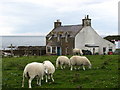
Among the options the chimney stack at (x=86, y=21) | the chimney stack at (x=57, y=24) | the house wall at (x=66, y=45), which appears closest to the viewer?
the house wall at (x=66, y=45)

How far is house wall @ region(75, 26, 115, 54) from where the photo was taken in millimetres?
61094

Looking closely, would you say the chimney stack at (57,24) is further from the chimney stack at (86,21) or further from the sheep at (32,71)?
the sheep at (32,71)

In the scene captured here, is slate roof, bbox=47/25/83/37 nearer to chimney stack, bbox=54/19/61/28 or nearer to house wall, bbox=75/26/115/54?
house wall, bbox=75/26/115/54

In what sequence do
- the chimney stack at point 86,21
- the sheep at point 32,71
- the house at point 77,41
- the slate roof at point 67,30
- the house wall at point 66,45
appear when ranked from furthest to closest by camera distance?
1. the chimney stack at point 86,21
2. the slate roof at point 67,30
3. the house at point 77,41
4. the house wall at point 66,45
5. the sheep at point 32,71

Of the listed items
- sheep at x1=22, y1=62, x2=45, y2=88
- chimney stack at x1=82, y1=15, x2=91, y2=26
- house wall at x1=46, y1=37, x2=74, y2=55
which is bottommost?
sheep at x1=22, y1=62, x2=45, y2=88

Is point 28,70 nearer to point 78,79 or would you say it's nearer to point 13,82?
point 13,82

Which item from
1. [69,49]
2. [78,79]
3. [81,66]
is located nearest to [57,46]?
[69,49]

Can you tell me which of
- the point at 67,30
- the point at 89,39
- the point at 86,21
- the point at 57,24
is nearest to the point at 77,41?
the point at 89,39

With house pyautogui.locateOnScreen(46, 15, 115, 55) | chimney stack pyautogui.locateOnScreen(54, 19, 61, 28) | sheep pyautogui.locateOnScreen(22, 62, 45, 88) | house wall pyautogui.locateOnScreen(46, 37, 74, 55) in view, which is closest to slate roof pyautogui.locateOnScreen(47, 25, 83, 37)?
house pyautogui.locateOnScreen(46, 15, 115, 55)

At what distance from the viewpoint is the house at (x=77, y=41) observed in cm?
6103

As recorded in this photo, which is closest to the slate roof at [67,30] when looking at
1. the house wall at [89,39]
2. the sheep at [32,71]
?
the house wall at [89,39]

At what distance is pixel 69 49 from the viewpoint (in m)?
61.7

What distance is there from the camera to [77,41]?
60.9m

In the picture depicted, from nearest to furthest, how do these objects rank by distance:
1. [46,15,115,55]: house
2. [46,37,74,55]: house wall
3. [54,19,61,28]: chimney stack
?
1. [46,37,74,55]: house wall
2. [46,15,115,55]: house
3. [54,19,61,28]: chimney stack
